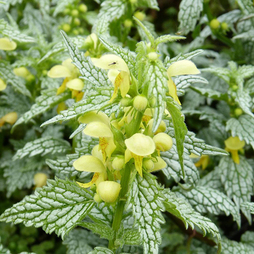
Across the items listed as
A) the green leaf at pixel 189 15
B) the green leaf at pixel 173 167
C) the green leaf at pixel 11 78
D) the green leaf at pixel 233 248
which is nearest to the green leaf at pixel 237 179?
the green leaf at pixel 233 248

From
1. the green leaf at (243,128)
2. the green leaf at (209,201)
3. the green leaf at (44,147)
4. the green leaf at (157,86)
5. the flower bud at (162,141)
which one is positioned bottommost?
the green leaf at (209,201)

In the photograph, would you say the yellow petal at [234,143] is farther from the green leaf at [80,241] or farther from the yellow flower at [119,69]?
the yellow flower at [119,69]

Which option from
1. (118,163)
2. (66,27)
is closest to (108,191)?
(118,163)

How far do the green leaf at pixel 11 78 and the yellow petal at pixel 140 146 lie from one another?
0.81 metres

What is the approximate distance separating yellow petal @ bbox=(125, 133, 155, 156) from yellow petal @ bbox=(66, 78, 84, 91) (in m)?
0.46

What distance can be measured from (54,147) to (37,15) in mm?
957

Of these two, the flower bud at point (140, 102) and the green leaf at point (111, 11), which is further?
the green leaf at point (111, 11)

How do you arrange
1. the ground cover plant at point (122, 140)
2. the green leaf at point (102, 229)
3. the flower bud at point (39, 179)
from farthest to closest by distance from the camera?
the flower bud at point (39, 179) → the green leaf at point (102, 229) → the ground cover plant at point (122, 140)

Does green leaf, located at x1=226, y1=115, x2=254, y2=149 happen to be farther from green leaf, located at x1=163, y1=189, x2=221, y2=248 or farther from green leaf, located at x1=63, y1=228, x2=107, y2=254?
green leaf, located at x1=63, y1=228, x2=107, y2=254

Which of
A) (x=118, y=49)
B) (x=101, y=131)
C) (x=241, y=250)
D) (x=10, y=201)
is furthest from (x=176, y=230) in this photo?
(x=118, y=49)

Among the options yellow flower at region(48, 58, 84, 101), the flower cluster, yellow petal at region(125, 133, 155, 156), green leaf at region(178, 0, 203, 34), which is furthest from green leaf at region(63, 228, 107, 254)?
green leaf at region(178, 0, 203, 34)

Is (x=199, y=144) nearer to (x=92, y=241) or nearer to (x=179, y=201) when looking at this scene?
(x=179, y=201)

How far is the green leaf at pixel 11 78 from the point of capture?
1.41 m

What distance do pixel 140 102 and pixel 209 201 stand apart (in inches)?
25.2
